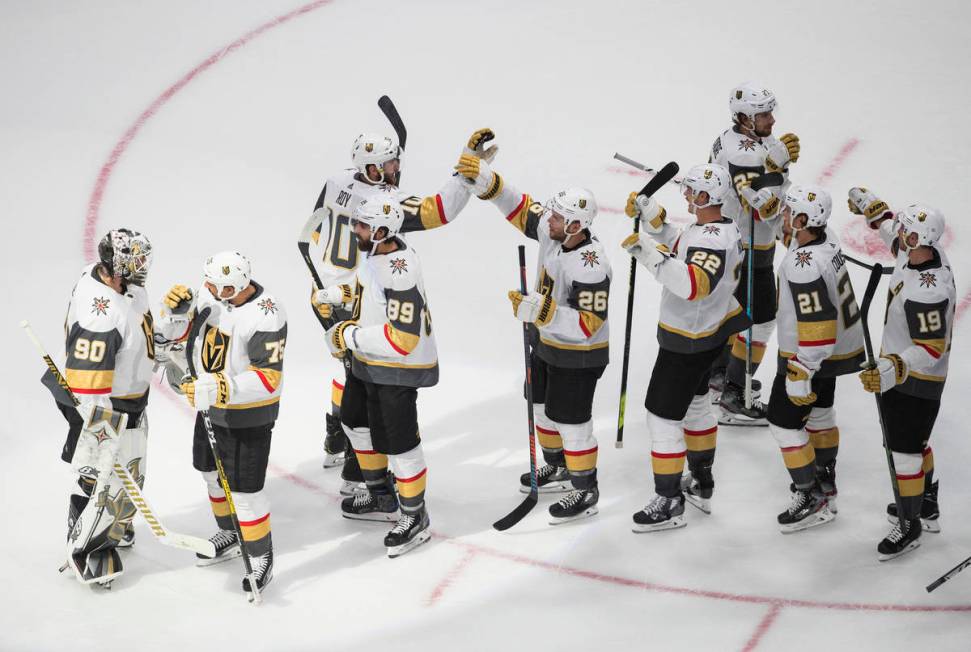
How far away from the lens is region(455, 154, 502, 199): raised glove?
5.80 metres

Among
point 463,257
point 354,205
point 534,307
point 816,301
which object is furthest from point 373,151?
Result: point 463,257

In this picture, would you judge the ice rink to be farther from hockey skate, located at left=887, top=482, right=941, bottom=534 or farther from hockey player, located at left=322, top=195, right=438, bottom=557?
hockey player, located at left=322, top=195, right=438, bottom=557

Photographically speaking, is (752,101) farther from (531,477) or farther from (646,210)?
(531,477)

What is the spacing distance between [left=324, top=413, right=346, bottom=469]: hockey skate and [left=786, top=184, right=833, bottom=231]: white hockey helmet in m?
2.48

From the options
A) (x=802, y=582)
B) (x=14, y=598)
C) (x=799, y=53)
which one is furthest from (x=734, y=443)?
(x=799, y=53)

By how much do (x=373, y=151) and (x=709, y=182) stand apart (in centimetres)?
158

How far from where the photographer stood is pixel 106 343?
485 cm

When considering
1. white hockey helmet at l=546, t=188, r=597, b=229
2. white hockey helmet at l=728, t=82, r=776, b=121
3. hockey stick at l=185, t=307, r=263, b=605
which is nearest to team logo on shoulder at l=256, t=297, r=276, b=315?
hockey stick at l=185, t=307, r=263, b=605

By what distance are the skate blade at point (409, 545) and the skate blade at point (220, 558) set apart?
2.15 feet

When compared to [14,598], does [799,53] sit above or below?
above

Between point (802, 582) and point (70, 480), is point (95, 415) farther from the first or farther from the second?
point (802, 582)

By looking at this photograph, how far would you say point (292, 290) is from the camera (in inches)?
305

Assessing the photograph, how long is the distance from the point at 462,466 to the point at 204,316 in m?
1.90

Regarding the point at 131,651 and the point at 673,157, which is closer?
the point at 131,651
